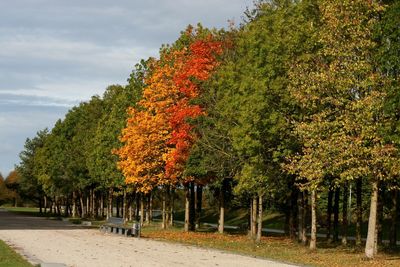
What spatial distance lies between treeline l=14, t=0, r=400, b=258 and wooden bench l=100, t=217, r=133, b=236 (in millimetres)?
4466

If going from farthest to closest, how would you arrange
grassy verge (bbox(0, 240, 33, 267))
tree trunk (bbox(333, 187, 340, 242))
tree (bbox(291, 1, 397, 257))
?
tree trunk (bbox(333, 187, 340, 242)), tree (bbox(291, 1, 397, 257)), grassy verge (bbox(0, 240, 33, 267))

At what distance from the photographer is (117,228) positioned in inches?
1645

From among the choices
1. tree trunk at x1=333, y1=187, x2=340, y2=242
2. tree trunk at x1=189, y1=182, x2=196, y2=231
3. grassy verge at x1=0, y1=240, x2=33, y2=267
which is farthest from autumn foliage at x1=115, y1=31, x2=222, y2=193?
grassy verge at x1=0, y1=240, x2=33, y2=267

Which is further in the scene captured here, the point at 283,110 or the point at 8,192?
the point at 8,192

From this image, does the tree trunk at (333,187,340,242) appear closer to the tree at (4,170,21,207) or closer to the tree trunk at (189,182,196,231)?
the tree trunk at (189,182,196,231)

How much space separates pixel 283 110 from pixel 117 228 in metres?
17.0

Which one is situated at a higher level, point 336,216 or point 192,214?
point 336,216

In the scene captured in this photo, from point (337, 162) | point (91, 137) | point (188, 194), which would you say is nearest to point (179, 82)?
point (188, 194)

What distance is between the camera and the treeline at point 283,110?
24609mm

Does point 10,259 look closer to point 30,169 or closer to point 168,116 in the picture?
point 168,116

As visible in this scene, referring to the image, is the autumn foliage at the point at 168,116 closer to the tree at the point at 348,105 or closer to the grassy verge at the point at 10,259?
the tree at the point at 348,105

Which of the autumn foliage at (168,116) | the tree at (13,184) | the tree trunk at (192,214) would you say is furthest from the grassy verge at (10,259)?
the tree at (13,184)

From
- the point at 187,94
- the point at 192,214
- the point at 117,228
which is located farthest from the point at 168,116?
the point at 192,214

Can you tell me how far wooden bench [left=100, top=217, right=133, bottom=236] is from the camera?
129 ft
